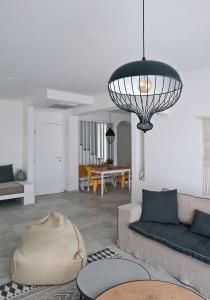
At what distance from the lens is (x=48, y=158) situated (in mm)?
6914

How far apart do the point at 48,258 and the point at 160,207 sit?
1548mm

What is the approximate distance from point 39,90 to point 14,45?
7.88ft

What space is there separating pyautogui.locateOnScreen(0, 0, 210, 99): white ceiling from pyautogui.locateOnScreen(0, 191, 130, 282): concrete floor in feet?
8.78

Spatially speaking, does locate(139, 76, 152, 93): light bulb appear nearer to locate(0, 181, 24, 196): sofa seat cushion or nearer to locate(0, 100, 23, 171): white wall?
locate(0, 181, 24, 196): sofa seat cushion

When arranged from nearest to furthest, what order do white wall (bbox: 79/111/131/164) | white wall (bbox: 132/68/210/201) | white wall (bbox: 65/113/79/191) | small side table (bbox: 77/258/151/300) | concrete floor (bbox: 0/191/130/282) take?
small side table (bbox: 77/258/151/300) < concrete floor (bbox: 0/191/130/282) < white wall (bbox: 132/68/210/201) < white wall (bbox: 65/113/79/191) < white wall (bbox: 79/111/131/164)

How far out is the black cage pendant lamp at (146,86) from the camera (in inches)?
54.9

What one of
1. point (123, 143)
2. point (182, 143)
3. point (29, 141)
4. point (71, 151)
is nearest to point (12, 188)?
point (29, 141)

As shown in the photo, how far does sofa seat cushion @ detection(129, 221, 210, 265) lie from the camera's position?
235cm

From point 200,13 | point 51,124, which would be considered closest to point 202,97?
point 200,13

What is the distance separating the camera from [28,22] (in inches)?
90.5

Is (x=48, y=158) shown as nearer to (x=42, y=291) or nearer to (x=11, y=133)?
(x=11, y=133)

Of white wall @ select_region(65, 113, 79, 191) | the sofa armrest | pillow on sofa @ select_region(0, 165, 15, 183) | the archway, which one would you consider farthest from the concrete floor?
the archway

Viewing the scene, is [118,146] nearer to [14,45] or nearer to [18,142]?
[18,142]

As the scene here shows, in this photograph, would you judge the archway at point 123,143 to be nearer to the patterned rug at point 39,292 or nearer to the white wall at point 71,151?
the white wall at point 71,151
